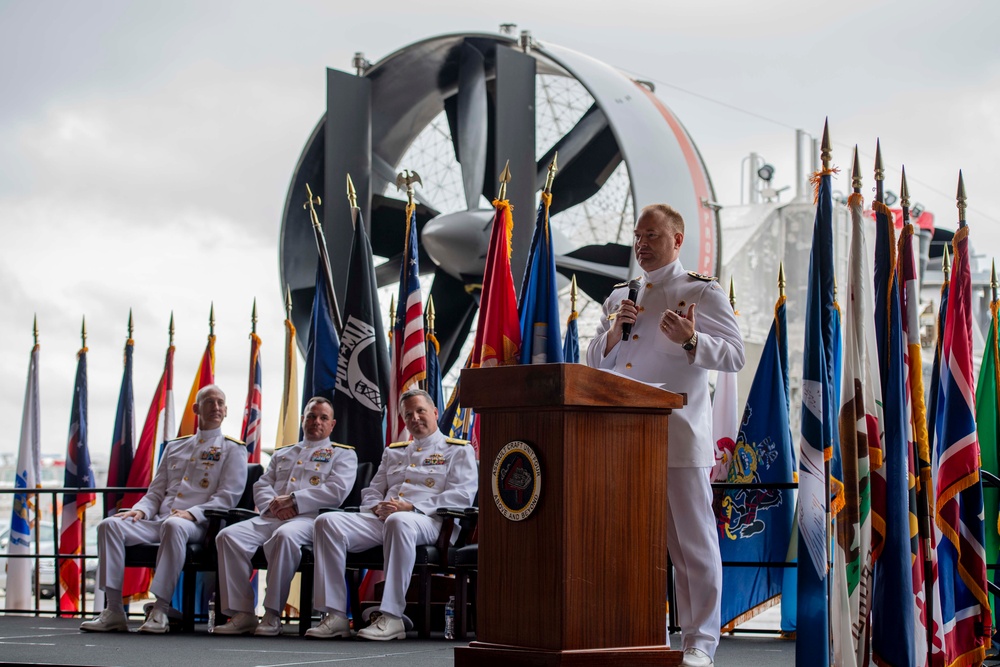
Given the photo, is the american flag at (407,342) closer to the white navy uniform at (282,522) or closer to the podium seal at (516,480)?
the white navy uniform at (282,522)

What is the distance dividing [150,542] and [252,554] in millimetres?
526

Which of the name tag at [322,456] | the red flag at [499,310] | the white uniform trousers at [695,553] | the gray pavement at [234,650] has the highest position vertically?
the red flag at [499,310]

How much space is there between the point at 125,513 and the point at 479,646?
116 inches

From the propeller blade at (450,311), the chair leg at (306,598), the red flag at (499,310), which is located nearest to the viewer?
the chair leg at (306,598)

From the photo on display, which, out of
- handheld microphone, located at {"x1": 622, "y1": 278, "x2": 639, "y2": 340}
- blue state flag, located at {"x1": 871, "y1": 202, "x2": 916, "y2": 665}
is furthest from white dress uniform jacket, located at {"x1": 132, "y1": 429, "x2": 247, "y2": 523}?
blue state flag, located at {"x1": 871, "y1": 202, "x2": 916, "y2": 665}

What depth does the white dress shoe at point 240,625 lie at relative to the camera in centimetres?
439

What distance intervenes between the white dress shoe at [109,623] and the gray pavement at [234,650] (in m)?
0.07

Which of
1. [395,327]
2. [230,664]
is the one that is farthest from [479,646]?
[395,327]

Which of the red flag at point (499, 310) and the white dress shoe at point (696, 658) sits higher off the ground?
the red flag at point (499, 310)

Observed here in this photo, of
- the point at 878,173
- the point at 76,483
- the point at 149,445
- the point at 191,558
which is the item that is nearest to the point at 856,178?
the point at 878,173

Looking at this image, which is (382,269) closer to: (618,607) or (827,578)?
(827,578)

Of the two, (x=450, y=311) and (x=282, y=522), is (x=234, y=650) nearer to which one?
(x=282, y=522)

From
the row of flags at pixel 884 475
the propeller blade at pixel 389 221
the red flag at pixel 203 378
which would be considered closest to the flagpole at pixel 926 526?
the row of flags at pixel 884 475

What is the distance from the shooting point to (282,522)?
4.71 m
